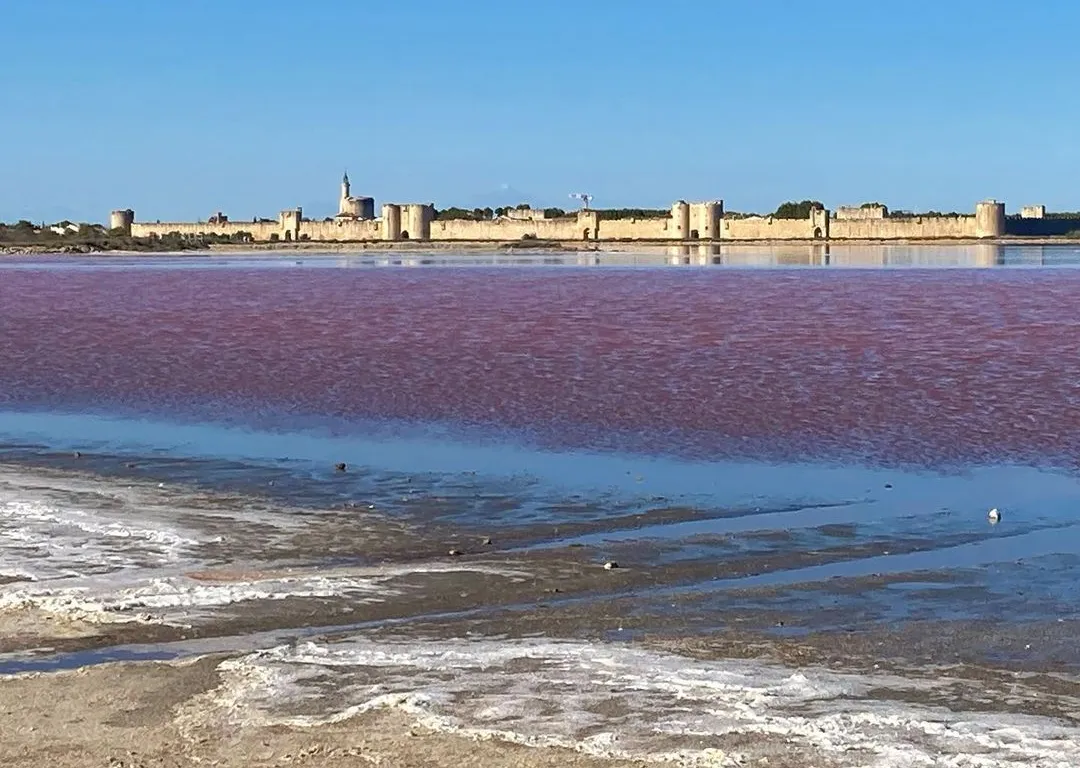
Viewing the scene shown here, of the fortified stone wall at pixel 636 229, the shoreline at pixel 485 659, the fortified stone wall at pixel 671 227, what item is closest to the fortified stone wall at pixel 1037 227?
the fortified stone wall at pixel 671 227

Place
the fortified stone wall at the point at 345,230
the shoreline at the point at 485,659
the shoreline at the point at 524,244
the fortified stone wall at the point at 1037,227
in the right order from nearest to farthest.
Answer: the shoreline at the point at 485,659
the shoreline at the point at 524,244
the fortified stone wall at the point at 1037,227
the fortified stone wall at the point at 345,230

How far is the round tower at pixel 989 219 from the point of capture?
10712 cm

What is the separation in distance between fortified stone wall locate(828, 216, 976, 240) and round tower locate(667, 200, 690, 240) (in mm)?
9963

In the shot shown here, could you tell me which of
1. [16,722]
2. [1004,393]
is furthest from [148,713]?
[1004,393]

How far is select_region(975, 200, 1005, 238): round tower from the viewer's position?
351ft

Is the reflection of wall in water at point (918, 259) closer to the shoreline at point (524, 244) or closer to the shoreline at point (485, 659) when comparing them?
the shoreline at point (524, 244)

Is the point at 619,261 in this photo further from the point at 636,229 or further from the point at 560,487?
the point at 560,487

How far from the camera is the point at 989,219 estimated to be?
352 feet

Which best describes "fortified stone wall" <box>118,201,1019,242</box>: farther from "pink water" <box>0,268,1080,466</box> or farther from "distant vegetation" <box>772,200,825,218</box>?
"pink water" <box>0,268,1080,466</box>

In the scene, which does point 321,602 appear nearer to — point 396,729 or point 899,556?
point 396,729

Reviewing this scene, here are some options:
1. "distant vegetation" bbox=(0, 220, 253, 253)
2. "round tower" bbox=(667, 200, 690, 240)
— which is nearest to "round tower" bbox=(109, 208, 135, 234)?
"distant vegetation" bbox=(0, 220, 253, 253)

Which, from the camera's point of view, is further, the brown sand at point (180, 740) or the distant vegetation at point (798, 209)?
the distant vegetation at point (798, 209)

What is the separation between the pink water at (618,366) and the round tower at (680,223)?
268 ft

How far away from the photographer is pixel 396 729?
4562 mm
